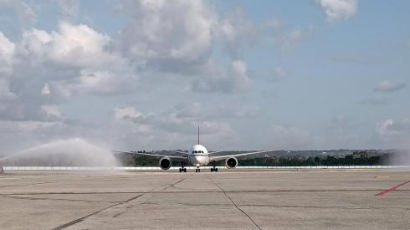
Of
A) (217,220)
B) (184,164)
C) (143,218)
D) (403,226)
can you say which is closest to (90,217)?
(143,218)

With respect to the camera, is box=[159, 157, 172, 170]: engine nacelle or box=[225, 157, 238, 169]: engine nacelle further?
box=[225, 157, 238, 169]: engine nacelle

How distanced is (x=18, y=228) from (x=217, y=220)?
4.89 metres

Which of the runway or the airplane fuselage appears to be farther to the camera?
the airplane fuselage

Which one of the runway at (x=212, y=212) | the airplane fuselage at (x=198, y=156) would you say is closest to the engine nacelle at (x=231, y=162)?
the airplane fuselage at (x=198, y=156)

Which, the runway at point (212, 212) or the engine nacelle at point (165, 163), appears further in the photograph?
the engine nacelle at point (165, 163)

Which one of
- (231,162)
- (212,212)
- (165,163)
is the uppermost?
(231,162)

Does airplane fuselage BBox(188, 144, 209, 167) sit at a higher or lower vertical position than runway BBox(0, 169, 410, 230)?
higher

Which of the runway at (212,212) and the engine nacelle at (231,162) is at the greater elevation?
the engine nacelle at (231,162)

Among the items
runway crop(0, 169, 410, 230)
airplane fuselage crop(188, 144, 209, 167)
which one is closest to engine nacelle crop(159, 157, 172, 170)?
airplane fuselage crop(188, 144, 209, 167)

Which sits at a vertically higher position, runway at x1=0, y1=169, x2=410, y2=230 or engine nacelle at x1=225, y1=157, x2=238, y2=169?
engine nacelle at x1=225, y1=157, x2=238, y2=169

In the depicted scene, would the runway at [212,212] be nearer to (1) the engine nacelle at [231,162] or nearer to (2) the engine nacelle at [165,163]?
(2) the engine nacelle at [165,163]

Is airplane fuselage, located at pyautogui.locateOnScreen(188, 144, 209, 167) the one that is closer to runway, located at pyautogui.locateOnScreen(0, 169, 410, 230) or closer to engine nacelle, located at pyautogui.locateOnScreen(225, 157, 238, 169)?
engine nacelle, located at pyautogui.locateOnScreen(225, 157, 238, 169)

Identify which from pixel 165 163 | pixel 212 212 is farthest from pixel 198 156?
pixel 212 212

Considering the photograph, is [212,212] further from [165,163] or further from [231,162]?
[231,162]
